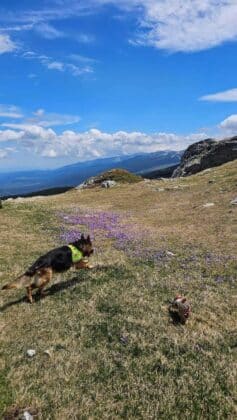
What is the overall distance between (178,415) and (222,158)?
3235 inches

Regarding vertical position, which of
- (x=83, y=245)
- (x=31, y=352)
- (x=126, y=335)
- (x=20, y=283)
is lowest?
(x=126, y=335)

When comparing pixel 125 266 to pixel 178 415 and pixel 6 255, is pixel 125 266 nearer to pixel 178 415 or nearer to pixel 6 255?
pixel 6 255

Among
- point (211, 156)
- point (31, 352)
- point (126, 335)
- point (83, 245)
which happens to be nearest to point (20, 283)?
point (83, 245)

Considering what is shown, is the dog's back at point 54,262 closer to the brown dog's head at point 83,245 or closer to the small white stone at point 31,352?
the brown dog's head at point 83,245

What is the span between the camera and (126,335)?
46.8ft

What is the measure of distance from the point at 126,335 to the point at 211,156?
264ft

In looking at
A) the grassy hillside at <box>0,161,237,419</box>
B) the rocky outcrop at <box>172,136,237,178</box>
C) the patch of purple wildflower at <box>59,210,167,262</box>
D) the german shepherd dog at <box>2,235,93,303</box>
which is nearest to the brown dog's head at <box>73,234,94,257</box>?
the german shepherd dog at <box>2,235,93,303</box>

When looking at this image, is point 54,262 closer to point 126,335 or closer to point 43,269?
point 43,269

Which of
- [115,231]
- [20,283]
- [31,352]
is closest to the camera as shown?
[31,352]

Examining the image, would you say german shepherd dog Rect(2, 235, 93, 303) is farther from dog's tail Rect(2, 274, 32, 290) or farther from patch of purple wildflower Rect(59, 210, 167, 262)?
patch of purple wildflower Rect(59, 210, 167, 262)

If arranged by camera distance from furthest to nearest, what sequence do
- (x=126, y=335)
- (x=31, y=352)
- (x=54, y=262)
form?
(x=54, y=262) < (x=126, y=335) < (x=31, y=352)

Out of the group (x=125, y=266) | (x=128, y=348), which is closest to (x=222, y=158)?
(x=125, y=266)

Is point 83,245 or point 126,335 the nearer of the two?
point 126,335

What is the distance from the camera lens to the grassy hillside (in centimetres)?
1132
